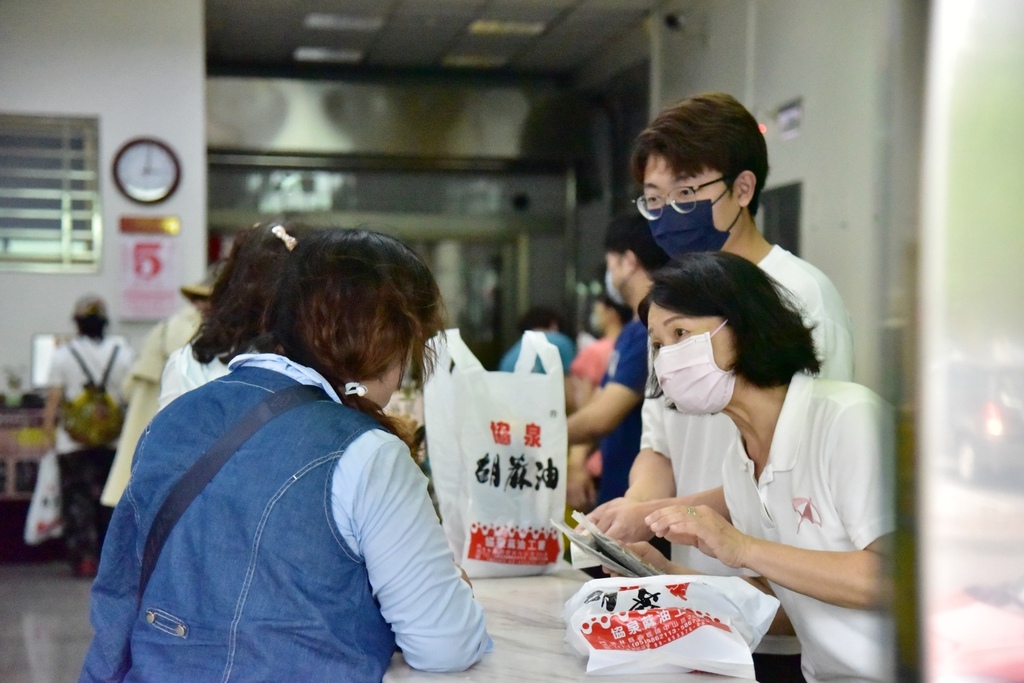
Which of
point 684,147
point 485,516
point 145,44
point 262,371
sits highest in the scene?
point 145,44

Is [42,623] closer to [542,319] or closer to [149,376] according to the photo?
[149,376]

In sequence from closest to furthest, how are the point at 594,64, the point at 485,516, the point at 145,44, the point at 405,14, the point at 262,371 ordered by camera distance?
the point at 262,371, the point at 485,516, the point at 145,44, the point at 405,14, the point at 594,64

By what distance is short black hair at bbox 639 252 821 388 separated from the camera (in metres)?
1.73

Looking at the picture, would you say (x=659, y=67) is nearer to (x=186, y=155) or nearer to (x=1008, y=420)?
(x=186, y=155)

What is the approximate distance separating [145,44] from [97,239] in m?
1.17

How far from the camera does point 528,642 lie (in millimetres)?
1711

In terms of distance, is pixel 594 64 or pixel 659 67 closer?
pixel 659 67

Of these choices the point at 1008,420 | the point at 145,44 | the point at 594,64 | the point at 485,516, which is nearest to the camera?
the point at 1008,420

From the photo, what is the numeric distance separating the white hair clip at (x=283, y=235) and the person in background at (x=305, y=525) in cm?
46

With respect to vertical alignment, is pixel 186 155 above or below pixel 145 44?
below

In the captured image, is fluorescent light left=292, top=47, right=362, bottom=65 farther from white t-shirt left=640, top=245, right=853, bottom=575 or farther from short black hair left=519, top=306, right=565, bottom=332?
white t-shirt left=640, top=245, right=853, bottom=575

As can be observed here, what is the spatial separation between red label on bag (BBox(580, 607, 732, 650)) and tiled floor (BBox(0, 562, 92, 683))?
10.6ft

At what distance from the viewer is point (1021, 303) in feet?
2.25

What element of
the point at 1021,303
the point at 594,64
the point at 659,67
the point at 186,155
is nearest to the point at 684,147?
the point at 1021,303
